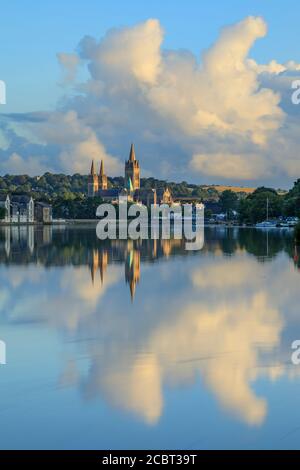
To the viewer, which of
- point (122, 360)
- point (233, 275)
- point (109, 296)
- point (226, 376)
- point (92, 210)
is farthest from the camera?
point (92, 210)

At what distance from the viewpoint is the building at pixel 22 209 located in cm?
14300

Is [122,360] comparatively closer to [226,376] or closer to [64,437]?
[226,376]

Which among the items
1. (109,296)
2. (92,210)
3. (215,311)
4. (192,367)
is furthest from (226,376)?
(92,210)

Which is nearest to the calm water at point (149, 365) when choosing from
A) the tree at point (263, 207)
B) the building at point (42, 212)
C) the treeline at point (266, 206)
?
the treeline at point (266, 206)

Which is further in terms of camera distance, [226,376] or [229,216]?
[229,216]

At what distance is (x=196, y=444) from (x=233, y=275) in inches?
787

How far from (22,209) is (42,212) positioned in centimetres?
459

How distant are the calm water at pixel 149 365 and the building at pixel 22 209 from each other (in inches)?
4755

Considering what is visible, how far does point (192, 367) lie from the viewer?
11711 mm

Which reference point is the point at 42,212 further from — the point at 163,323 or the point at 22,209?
the point at 163,323

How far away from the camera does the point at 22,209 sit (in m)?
146

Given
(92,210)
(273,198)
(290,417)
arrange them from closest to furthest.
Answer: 1. (290,417)
2. (273,198)
3. (92,210)

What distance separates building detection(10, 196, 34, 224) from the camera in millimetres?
143000

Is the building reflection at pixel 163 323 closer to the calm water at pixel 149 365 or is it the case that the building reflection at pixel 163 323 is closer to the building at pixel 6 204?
the calm water at pixel 149 365
